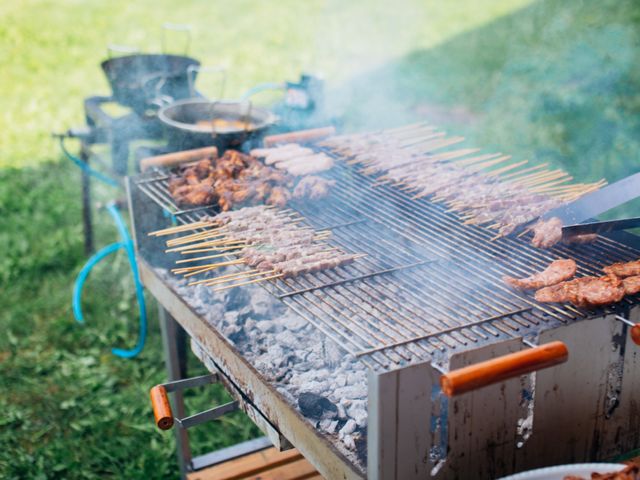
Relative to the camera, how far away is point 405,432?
7.97 feet

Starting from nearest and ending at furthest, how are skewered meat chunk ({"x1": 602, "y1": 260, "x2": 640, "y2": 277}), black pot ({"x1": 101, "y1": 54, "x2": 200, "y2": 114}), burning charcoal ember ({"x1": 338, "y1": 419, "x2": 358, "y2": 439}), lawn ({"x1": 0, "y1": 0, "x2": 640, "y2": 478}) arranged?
burning charcoal ember ({"x1": 338, "y1": 419, "x2": 358, "y2": 439}), skewered meat chunk ({"x1": 602, "y1": 260, "x2": 640, "y2": 277}), lawn ({"x1": 0, "y1": 0, "x2": 640, "y2": 478}), black pot ({"x1": 101, "y1": 54, "x2": 200, "y2": 114})

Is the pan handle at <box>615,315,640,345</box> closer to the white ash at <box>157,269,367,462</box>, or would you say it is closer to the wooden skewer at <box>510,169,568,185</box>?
the white ash at <box>157,269,367,462</box>

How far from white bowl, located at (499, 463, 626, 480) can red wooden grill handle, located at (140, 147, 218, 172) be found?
2.91 m

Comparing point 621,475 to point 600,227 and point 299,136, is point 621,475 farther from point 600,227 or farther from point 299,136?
point 299,136

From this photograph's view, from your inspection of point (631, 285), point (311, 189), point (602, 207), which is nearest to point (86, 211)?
point (311, 189)

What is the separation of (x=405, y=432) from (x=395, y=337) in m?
0.36

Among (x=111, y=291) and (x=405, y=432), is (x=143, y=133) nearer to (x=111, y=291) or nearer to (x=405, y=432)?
(x=111, y=291)

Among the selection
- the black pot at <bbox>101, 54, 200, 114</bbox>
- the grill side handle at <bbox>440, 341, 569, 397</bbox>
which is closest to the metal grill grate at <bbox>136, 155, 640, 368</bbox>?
the grill side handle at <bbox>440, 341, 569, 397</bbox>

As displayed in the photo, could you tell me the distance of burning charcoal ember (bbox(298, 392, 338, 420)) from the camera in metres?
2.87

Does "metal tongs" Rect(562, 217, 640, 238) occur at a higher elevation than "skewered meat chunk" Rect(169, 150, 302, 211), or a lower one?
lower

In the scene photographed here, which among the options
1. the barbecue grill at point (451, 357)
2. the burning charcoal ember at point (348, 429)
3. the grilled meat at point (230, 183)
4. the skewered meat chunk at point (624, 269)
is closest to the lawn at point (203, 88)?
the grilled meat at point (230, 183)

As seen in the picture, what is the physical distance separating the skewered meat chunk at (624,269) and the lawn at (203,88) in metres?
2.95

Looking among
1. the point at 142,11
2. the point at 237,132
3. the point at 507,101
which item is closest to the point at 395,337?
the point at 237,132

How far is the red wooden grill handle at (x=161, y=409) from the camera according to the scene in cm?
293
